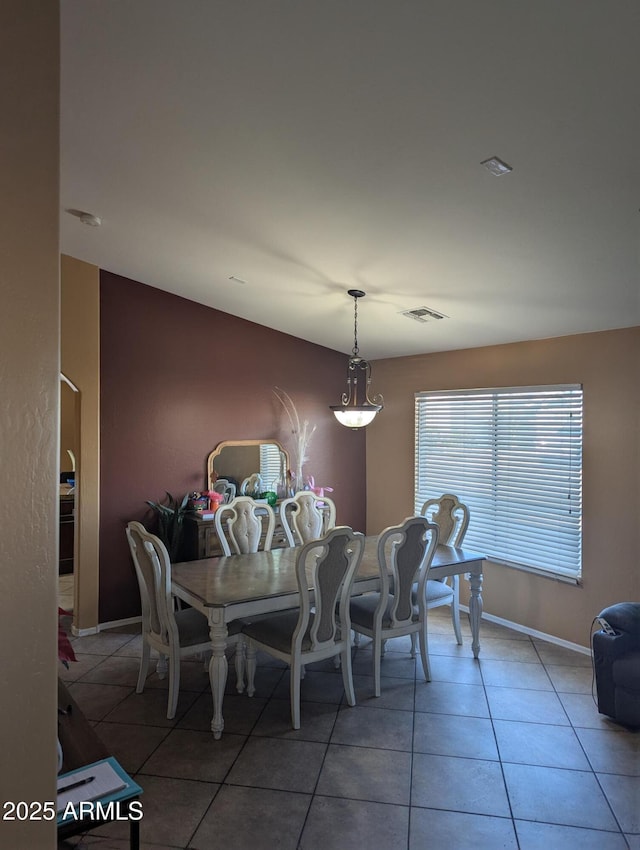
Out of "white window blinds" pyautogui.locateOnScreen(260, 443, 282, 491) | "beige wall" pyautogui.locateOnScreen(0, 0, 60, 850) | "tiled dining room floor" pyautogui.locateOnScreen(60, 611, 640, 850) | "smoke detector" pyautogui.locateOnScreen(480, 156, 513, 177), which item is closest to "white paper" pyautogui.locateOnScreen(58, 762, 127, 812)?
"beige wall" pyautogui.locateOnScreen(0, 0, 60, 850)

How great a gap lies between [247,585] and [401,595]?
977 mm

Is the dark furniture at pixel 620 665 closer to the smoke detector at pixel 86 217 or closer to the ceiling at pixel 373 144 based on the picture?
the ceiling at pixel 373 144

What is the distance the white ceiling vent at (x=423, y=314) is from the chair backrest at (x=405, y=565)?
1.57 metres

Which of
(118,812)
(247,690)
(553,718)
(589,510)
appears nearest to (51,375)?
(118,812)

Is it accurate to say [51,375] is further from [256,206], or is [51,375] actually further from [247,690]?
[247,690]

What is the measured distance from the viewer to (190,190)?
2646 mm

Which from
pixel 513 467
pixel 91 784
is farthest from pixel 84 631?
pixel 513 467

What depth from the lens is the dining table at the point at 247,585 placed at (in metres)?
2.78

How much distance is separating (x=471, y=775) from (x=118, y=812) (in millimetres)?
1723

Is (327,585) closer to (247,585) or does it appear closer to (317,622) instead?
(317,622)

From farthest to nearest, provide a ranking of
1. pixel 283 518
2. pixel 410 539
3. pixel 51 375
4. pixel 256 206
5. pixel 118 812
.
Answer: pixel 283 518
pixel 410 539
pixel 256 206
pixel 118 812
pixel 51 375

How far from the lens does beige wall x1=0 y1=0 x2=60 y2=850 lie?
0.91 metres

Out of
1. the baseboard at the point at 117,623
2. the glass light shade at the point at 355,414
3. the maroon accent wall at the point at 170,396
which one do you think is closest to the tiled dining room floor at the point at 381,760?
the baseboard at the point at 117,623

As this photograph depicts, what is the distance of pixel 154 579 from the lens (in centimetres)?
293
